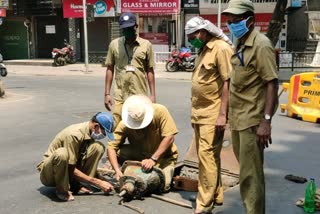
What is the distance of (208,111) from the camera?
176 inches

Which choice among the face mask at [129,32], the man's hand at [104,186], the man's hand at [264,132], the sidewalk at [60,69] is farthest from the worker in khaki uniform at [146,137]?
the sidewalk at [60,69]

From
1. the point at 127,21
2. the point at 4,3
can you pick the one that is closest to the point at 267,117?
the point at 127,21

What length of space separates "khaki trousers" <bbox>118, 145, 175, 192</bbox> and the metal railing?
47.9 ft

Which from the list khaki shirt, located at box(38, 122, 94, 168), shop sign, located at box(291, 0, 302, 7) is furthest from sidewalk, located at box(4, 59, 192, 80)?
khaki shirt, located at box(38, 122, 94, 168)

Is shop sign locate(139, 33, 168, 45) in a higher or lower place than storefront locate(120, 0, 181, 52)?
lower

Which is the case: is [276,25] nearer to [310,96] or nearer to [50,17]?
[310,96]

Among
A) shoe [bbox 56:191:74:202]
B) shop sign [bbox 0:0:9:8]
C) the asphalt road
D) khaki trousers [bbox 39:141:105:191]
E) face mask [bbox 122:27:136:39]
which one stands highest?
shop sign [bbox 0:0:9:8]

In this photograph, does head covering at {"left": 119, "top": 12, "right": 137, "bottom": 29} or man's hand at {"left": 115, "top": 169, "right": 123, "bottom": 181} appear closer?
man's hand at {"left": 115, "top": 169, "right": 123, "bottom": 181}

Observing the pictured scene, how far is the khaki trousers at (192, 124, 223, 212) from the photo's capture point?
4.46m

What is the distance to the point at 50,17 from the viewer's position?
2730 cm

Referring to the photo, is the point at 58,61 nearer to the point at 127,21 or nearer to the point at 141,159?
the point at 127,21

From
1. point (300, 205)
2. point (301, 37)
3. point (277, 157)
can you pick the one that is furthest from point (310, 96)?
point (301, 37)

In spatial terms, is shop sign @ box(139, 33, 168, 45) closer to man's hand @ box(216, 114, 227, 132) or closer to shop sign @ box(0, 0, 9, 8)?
shop sign @ box(0, 0, 9, 8)

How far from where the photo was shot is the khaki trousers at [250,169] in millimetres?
3734
